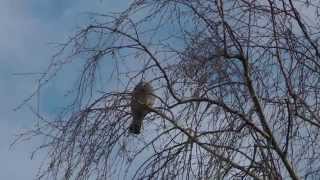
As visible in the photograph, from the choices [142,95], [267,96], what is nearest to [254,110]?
[267,96]

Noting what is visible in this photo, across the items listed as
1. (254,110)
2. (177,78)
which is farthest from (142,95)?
(254,110)

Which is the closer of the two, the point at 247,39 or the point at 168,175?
the point at 168,175

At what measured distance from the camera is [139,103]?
4.70m

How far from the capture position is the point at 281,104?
191 inches

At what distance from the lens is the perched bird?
4703mm

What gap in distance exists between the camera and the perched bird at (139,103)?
15.4 ft

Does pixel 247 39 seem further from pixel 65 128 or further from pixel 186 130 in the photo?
pixel 65 128

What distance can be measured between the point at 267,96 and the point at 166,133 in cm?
53

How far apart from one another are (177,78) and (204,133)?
29 centimetres

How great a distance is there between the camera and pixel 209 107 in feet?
15.3

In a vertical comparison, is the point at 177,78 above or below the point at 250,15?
below

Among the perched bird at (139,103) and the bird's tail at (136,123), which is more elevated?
the perched bird at (139,103)

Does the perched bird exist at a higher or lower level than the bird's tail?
higher

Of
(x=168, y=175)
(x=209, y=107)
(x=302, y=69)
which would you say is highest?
(x=302, y=69)
